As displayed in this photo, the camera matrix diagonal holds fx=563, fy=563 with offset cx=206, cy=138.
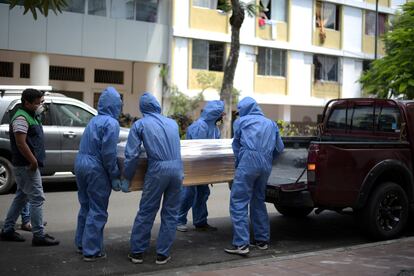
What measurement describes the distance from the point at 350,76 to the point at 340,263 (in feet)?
91.7

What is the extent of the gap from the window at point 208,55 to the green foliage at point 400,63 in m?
12.0

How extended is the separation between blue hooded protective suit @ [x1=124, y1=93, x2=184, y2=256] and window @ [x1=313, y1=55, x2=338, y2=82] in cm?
2628

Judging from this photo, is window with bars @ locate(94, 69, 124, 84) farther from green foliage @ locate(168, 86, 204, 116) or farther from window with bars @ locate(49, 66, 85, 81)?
green foliage @ locate(168, 86, 204, 116)

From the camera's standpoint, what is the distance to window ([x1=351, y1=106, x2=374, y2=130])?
27.7ft

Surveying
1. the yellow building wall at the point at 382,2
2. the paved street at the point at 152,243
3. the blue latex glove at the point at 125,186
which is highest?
the yellow building wall at the point at 382,2

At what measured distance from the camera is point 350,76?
107 feet

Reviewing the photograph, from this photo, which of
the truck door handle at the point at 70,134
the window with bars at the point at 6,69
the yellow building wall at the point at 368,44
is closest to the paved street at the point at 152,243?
the truck door handle at the point at 70,134

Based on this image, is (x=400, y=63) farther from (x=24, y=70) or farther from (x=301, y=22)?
(x=301, y=22)

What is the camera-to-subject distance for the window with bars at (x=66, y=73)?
2469 cm

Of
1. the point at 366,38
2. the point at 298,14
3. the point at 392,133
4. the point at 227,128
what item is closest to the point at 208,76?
the point at 227,128

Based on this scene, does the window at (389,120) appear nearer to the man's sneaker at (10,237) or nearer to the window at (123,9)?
the man's sneaker at (10,237)

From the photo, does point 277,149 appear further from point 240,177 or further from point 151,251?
point 151,251

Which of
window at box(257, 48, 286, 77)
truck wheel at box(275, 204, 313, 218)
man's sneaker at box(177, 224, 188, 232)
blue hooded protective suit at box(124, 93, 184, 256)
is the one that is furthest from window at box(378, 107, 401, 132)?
window at box(257, 48, 286, 77)

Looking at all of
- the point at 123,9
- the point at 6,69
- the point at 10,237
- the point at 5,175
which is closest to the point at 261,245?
the point at 10,237
